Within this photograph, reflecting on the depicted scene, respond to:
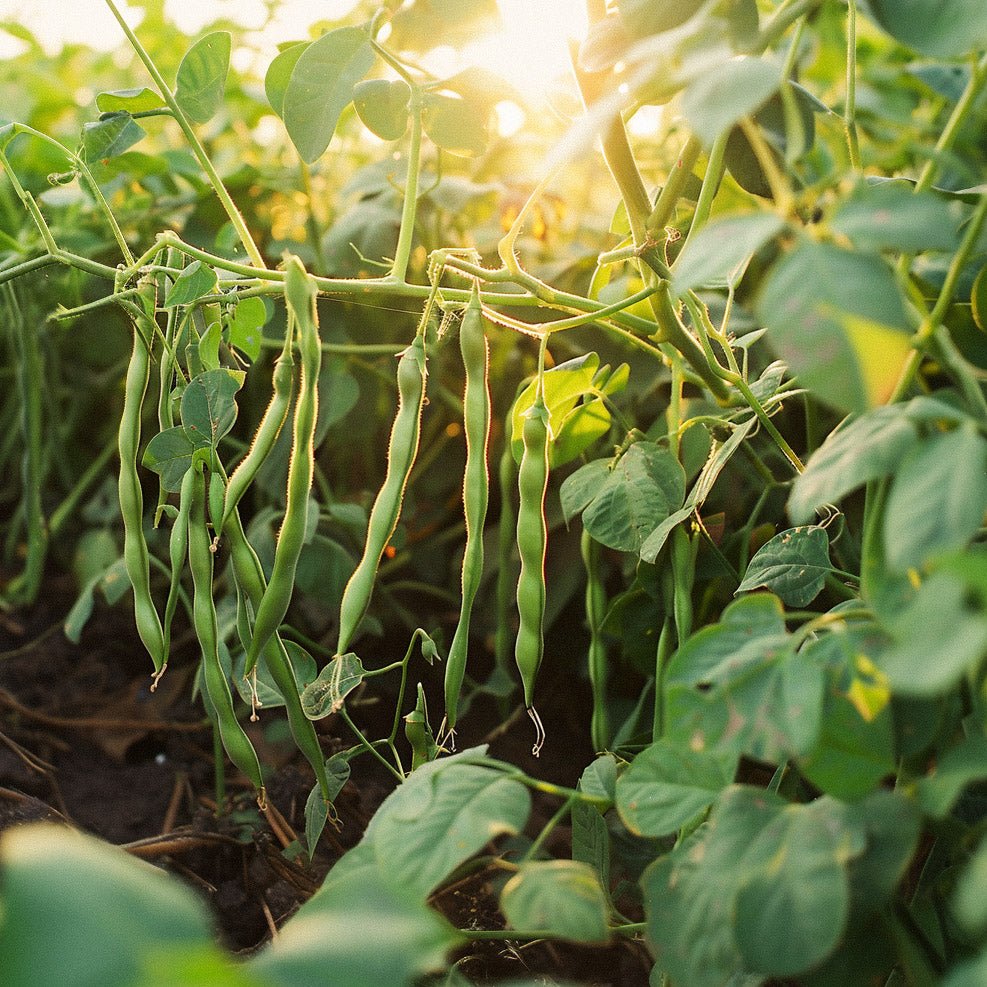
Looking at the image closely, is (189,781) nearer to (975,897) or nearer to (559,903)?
(559,903)

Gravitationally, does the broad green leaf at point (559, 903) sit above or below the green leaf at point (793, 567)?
above

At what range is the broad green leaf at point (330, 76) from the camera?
747 millimetres

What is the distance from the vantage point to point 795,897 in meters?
0.45

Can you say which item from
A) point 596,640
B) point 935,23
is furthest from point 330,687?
point 935,23

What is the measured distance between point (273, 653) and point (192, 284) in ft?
0.95

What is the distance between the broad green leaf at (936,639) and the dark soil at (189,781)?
48 centimetres

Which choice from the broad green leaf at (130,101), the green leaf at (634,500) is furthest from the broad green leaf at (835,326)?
the broad green leaf at (130,101)

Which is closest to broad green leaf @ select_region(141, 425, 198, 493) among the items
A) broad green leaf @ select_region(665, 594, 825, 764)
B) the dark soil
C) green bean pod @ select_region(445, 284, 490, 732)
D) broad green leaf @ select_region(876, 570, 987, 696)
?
green bean pod @ select_region(445, 284, 490, 732)

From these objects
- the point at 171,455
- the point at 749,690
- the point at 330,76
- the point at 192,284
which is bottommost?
the point at 749,690

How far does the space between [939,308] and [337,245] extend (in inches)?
35.1

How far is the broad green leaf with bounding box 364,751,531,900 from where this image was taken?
52 centimetres

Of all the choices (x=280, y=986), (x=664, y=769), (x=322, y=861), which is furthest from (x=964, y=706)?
(x=322, y=861)

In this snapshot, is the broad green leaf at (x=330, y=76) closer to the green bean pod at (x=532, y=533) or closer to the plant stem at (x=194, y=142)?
the plant stem at (x=194, y=142)

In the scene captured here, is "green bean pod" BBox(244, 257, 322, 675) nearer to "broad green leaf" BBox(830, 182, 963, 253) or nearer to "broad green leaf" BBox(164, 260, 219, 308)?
"broad green leaf" BBox(164, 260, 219, 308)
